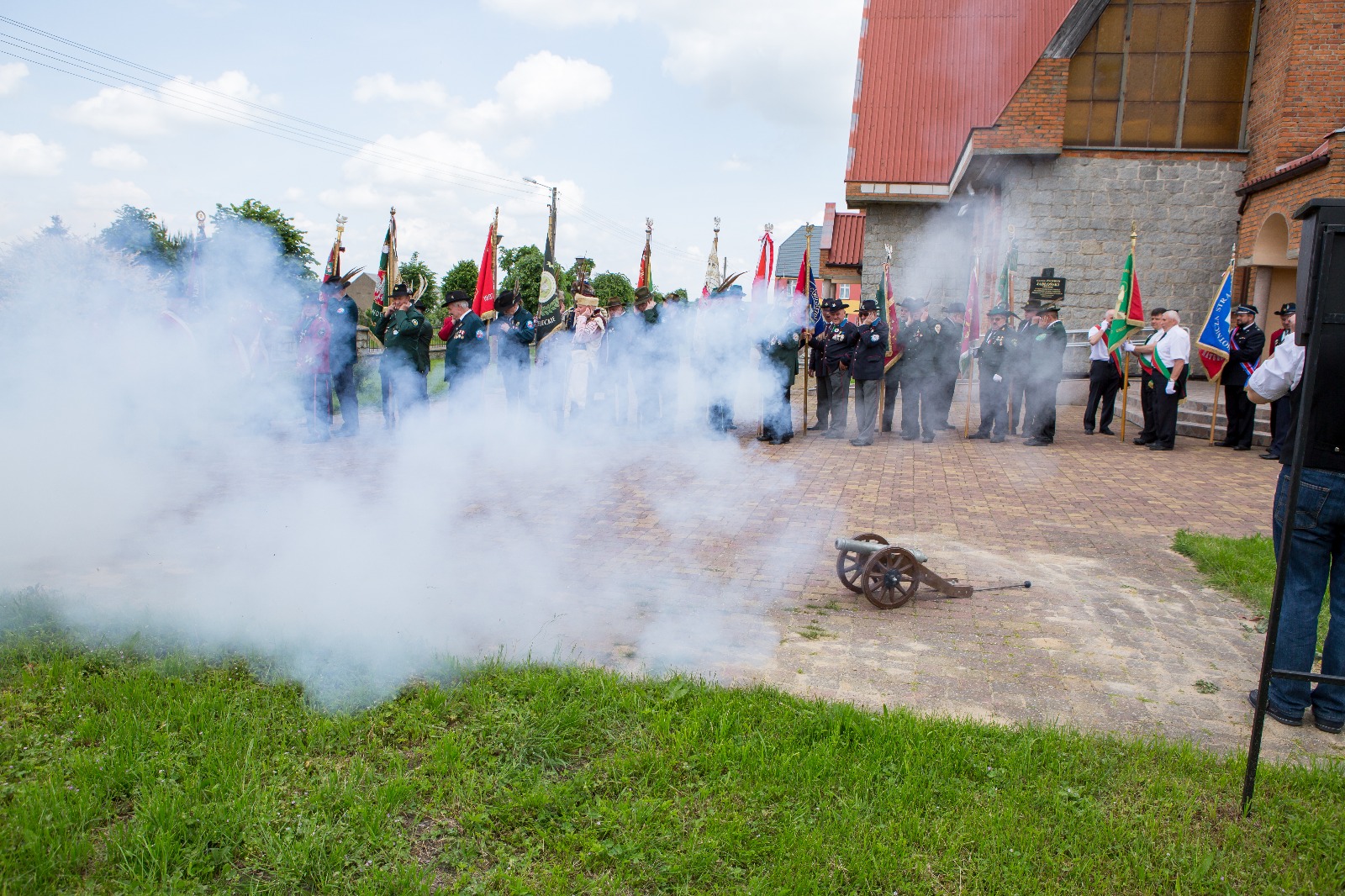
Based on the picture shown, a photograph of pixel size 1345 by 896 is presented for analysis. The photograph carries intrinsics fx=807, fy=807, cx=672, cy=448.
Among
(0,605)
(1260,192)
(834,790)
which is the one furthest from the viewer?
(1260,192)

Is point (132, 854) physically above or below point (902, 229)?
below

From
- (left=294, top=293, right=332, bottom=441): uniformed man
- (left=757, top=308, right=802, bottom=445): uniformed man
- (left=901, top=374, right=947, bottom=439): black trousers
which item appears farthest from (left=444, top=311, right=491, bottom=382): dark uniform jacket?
(left=901, top=374, right=947, bottom=439): black trousers

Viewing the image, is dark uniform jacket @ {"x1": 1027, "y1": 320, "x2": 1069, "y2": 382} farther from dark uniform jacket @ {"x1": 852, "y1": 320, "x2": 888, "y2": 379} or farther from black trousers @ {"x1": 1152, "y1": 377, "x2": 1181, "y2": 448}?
dark uniform jacket @ {"x1": 852, "y1": 320, "x2": 888, "y2": 379}

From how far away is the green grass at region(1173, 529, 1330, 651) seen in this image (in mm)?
4637

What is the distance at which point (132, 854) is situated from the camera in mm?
2363

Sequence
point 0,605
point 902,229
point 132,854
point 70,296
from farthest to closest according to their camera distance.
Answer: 1. point 902,229
2. point 70,296
3. point 0,605
4. point 132,854

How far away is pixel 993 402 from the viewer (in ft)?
36.3

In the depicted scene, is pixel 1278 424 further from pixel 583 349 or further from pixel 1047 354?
pixel 583 349

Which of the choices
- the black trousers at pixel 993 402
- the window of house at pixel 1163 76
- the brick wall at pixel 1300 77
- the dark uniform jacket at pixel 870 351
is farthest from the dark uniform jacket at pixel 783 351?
the brick wall at pixel 1300 77

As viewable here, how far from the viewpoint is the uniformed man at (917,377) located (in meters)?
11.2

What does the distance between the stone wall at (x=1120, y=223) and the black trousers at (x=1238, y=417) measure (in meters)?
4.83

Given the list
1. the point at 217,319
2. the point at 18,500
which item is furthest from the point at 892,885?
the point at 217,319

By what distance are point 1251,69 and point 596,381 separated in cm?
1275

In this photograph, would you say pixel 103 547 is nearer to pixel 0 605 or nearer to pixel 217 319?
pixel 0 605
